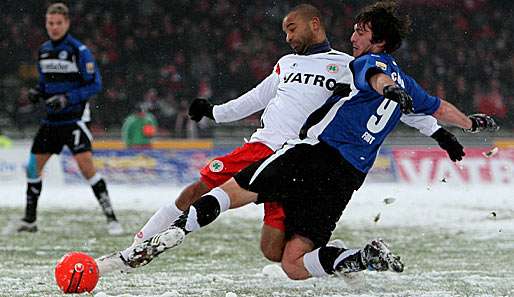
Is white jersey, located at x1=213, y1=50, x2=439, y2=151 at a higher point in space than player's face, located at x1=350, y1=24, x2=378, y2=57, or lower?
lower

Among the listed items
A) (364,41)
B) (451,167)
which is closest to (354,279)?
(364,41)

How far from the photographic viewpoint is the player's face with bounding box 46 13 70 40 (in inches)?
344

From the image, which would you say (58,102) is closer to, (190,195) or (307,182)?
(190,195)

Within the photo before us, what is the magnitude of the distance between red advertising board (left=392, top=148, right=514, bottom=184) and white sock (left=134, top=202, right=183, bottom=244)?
1003cm

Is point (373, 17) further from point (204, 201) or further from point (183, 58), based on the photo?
point (183, 58)

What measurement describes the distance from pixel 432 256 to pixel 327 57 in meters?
2.46

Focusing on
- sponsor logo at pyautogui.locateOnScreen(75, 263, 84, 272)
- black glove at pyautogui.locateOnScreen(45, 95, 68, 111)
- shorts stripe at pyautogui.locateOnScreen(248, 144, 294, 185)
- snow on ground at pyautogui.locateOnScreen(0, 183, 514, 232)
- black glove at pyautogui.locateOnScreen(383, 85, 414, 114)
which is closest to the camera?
black glove at pyautogui.locateOnScreen(383, 85, 414, 114)

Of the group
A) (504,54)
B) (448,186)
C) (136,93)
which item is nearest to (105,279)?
(448,186)

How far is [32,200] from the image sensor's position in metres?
8.84

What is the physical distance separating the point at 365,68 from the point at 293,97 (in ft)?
2.77

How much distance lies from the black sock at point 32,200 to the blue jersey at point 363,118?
4.35 meters

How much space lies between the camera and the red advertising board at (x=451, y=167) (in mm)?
15469

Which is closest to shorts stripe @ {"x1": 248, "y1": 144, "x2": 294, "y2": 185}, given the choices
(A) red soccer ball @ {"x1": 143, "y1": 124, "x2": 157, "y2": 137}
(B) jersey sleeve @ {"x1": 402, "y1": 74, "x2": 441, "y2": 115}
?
(B) jersey sleeve @ {"x1": 402, "y1": 74, "x2": 441, "y2": 115}

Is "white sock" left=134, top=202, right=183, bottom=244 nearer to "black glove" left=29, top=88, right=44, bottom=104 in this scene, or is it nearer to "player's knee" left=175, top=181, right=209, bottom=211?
"player's knee" left=175, top=181, right=209, bottom=211
